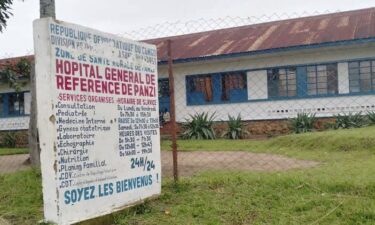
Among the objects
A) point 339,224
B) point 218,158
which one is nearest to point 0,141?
point 218,158

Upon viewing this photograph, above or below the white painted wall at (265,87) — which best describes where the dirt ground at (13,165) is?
below

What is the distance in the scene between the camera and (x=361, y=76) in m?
16.2

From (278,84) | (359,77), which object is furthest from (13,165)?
(359,77)

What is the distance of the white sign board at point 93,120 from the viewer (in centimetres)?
406

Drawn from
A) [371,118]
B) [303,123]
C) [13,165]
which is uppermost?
[371,118]

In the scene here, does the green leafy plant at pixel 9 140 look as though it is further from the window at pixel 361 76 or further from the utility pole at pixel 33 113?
the window at pixel 361 76

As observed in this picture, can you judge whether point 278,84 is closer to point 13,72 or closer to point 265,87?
point 265,87

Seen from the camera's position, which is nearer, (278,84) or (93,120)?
(93,120)

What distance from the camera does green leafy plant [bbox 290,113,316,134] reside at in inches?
627

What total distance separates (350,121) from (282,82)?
2.97 m

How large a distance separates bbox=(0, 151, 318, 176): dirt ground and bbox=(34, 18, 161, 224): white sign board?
240 centimetres

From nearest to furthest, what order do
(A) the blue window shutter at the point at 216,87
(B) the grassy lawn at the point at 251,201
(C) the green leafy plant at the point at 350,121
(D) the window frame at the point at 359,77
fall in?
(B) the grassy lawn at the point at 251,201 < (C) the green leafy plant at the point at 350,121 < (D) the window frame at the point at 359,77 < (A) the blue window shutter at the point at 216,87

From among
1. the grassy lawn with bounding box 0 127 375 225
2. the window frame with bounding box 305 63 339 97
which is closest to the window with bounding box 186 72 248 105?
the window frame with bounding box 305 63 339 97

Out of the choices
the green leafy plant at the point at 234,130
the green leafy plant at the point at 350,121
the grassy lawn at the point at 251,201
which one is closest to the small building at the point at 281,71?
the green leafy plant at the point at 350,121
